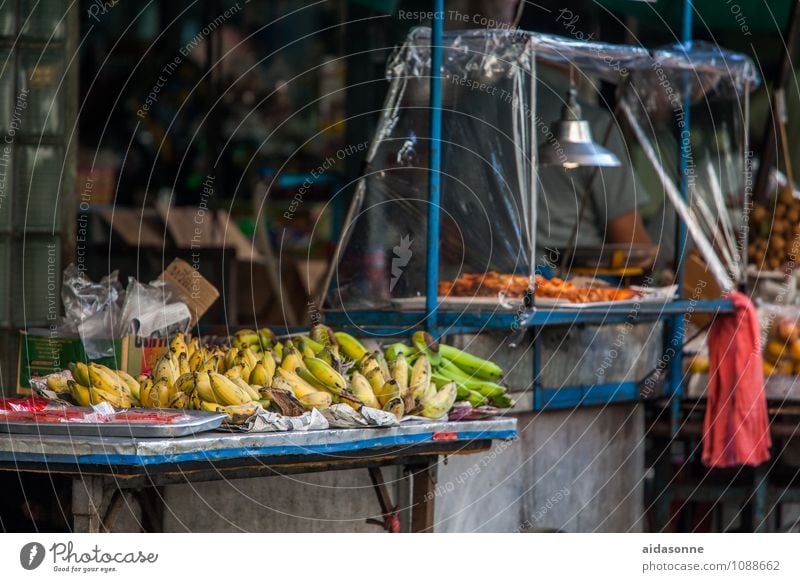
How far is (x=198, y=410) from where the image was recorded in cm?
415

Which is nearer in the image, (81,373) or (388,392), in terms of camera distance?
(81,373)

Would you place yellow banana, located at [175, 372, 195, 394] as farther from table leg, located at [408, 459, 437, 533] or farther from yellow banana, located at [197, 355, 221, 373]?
table leg, located at [408, 459, 437, 533]

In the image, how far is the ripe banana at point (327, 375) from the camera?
450cm

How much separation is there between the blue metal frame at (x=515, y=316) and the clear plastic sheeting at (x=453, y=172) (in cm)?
15

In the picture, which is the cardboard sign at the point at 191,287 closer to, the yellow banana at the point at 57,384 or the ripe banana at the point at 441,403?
the yellow banana at the point at 57,384

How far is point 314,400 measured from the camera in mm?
4336

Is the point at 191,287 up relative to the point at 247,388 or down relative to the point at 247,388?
up

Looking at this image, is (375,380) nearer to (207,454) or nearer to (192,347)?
(192,347)

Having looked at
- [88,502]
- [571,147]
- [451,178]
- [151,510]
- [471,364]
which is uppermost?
[571,147]

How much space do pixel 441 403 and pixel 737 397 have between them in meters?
2.28

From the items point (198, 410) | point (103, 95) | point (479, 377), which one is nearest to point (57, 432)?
point (198, 410)

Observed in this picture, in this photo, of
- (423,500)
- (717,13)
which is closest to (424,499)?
(423,500)

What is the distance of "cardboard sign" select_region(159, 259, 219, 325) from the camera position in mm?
5160
